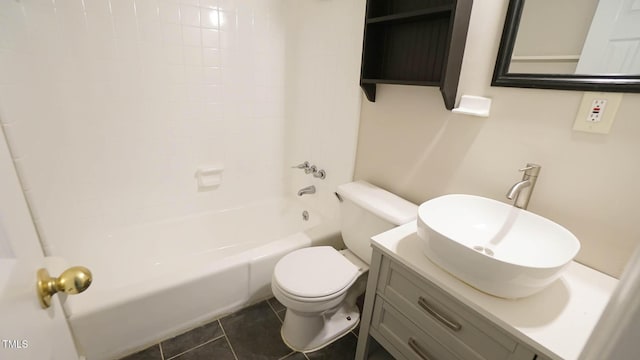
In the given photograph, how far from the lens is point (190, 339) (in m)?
1.46

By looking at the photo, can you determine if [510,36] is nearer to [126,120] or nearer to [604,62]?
[604,62]

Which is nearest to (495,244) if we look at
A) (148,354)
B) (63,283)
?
(63,283)

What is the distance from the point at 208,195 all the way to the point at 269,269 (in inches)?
33.6

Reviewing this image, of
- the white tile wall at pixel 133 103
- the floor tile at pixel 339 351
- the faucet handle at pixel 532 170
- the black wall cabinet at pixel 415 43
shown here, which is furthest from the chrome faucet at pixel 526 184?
the white tile wall at pixel 133 103

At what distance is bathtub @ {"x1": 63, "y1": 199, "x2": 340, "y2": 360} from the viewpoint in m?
1.26

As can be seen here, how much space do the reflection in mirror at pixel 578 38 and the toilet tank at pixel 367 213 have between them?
28.4 inches

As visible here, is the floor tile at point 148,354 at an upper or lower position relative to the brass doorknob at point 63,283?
lower

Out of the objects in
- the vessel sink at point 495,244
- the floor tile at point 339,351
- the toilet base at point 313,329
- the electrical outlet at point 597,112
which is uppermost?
the electrical outlet at point 597,112

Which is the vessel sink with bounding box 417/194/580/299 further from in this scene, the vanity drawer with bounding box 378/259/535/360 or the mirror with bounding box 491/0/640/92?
the mirror with bounding box 491/0/640/92

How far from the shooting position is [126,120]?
1.70 meters

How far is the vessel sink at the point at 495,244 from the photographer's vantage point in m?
0.73

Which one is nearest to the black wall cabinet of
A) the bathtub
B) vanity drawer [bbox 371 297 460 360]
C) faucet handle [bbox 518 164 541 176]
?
faucet handle [bbox 518 164 541 176]

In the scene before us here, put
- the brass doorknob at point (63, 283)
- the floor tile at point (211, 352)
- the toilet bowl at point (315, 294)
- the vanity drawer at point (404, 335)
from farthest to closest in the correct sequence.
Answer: the floor tile at point (211, 352) → the toilet bowl at point (315, 294) → the vanity drawer at point (404, 335) → the brass doorknob at point (63, 283)

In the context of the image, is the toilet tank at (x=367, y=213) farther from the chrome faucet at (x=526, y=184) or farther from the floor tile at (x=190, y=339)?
the floor tile at (x=190, y=339)
